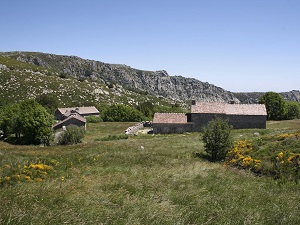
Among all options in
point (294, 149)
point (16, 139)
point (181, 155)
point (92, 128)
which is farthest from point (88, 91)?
point (294, 149)

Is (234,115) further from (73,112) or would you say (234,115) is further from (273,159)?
(73,112)

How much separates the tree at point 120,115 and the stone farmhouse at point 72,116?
8.49m

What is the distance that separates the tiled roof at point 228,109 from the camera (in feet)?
197

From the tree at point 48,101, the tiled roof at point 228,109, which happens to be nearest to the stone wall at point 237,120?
the tiled roof at point 228,109

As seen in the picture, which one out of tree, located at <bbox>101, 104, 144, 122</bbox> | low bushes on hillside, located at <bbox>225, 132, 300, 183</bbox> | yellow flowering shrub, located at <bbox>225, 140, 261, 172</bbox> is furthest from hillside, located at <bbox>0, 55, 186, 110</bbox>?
low bushes on hillside, located at <bbox>225, 132, 300, 183</bbox>

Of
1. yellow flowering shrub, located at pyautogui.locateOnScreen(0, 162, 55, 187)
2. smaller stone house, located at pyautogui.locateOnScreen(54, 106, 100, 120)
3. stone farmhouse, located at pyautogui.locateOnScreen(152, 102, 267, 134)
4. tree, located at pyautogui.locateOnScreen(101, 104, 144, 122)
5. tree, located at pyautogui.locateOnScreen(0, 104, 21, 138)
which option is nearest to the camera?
yellow flowering shrub, located at pyautogui.locateOnScreen(0, 162, 55, 187)

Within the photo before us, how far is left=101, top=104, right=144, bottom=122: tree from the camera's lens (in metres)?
88.6

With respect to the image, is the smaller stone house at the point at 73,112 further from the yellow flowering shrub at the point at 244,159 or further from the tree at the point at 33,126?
the yellow flowering shrub at the point at 244,159

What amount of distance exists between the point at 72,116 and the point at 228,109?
1481 inches

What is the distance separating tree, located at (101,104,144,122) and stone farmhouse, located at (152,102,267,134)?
29.7 m

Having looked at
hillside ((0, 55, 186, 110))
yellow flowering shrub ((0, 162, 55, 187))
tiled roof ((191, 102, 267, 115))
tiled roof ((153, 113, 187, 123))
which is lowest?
yellow flowering shrub ((0, 162, 55, 187))

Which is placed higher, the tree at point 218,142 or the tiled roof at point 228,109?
the tiled roof at point 228,109

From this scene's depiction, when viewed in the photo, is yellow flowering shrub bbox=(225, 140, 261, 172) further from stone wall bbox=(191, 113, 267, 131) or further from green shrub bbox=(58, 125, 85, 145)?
stone wall bbox=(191, 113, 267, 131)

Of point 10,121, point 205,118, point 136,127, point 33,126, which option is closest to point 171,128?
point 205,118
